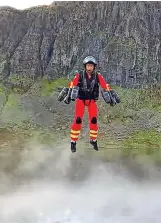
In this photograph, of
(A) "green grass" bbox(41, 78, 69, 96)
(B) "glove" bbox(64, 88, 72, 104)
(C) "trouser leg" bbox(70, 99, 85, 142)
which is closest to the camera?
(B) "glove" bbox(64, 88, 72, 104)

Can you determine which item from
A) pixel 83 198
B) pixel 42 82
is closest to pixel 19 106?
pixel 42 82

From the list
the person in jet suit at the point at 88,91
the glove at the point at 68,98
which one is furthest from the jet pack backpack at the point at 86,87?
the glove at the point at 68,98

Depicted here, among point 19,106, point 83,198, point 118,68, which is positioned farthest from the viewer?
point 118,68

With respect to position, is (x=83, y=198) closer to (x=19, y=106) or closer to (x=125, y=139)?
(x=125, y=139)

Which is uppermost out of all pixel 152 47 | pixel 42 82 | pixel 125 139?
pixel 152 47

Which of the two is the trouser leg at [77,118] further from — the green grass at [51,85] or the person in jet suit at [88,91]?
Result: the green grass at [51,85]

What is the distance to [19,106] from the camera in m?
177

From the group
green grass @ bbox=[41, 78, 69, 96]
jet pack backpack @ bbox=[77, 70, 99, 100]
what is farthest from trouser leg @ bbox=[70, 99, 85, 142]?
green grass @ bbox=[41, 78, 69, 96]

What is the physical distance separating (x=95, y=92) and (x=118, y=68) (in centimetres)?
17725

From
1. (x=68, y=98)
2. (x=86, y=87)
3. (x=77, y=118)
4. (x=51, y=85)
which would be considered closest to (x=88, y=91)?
(x=86, y=87)

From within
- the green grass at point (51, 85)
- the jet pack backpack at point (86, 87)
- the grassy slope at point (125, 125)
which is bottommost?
the grassy slope at point (125, 125)

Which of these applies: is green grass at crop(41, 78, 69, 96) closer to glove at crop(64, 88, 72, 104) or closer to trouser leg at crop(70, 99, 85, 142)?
trouser leg at crop(70, 99, 85, 142)

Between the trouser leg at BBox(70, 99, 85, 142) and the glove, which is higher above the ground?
the glove

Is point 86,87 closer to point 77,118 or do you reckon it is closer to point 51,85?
point 77,118
